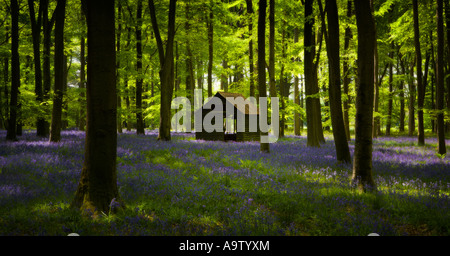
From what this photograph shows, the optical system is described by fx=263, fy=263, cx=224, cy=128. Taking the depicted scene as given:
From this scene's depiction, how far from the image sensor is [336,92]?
35.8 feet

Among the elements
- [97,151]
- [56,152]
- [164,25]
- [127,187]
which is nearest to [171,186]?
[127,187]

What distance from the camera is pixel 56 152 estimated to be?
10.3 m

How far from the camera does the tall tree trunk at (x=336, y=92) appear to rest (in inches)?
424

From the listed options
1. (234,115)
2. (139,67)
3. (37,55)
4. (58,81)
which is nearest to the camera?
(58,81)

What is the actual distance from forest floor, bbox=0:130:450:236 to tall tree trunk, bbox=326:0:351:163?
836 millimetres

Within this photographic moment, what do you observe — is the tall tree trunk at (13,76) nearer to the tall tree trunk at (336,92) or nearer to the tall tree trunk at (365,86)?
the tall tree trunk at (336,92)

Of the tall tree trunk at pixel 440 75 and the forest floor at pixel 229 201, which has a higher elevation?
the tall tree trunk at pixel 440 75

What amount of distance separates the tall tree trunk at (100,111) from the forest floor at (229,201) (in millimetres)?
430

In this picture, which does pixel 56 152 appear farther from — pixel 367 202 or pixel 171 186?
pixel 367 202

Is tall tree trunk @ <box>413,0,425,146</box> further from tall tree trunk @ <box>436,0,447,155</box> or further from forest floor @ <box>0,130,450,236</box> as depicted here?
forest floor @ <box>0,130,450,236</box>

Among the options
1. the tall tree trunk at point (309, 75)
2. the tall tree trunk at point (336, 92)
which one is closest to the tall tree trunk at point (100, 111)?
the tall tree trunk at point (336, 92)

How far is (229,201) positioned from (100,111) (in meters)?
3.50

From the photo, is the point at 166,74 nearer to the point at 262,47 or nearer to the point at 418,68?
the point at 262,47

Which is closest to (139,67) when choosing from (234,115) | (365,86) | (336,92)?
(234,115)
